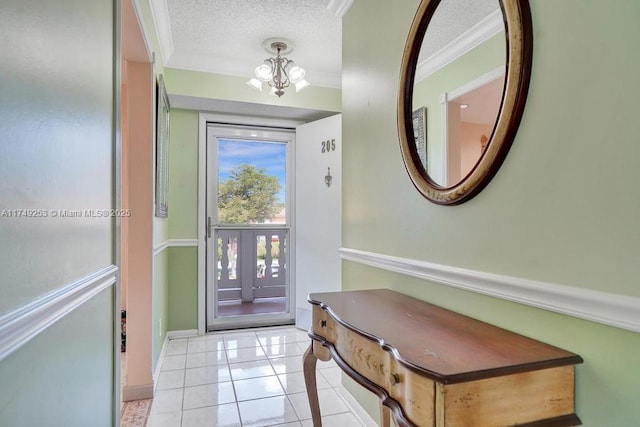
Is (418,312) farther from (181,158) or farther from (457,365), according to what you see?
(181,158)

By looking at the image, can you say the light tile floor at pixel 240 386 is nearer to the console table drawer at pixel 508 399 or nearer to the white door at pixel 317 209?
A: the white door at pixel 317 209

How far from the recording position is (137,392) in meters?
2.27

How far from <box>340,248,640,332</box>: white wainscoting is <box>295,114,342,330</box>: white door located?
1.89 m

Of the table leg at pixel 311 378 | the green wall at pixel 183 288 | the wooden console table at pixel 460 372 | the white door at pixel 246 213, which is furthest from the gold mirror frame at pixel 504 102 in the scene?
the green wall at pixel 183 288

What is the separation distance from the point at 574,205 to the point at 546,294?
0.79 feet

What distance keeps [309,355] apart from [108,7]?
1548mm

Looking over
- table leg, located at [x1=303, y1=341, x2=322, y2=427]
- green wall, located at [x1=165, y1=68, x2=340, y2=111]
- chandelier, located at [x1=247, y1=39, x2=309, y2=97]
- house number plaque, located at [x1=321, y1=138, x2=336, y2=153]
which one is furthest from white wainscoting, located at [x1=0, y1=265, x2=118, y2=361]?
house number plaque, located at [x1=321, y1=138, x2=336, y2=153]

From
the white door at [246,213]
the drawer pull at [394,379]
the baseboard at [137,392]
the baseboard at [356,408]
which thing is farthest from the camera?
the white door at [246,213]

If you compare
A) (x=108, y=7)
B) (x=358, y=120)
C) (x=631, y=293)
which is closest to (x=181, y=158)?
(x=358, y=120)

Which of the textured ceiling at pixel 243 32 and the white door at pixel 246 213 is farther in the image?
the white door at pixel 246 213

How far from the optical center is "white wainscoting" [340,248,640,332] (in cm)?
78

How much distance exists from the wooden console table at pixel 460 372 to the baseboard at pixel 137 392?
1693 millimetres

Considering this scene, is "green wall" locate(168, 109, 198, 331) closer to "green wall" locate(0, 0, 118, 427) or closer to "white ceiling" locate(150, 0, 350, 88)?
"white ceiling" locate(150, 0, 350, 88)

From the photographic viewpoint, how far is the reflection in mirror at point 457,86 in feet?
3.77
